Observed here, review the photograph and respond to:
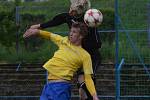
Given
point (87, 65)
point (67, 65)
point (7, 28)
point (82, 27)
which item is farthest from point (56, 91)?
point (7, 28)

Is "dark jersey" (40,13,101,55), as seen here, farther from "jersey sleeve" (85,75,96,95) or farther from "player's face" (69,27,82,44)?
"jersey sleeve" (85,75,96,95)

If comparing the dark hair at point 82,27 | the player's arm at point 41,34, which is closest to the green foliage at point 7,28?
the player's arm at point 41,34

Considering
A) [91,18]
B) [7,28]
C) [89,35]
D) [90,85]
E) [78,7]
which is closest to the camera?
[90,85]

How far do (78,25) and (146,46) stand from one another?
23.0ft

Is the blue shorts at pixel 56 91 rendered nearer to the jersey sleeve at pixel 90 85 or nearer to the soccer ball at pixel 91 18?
the jersey sleeve at pixel 90 85

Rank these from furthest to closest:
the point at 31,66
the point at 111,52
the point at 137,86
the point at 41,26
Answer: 1. the point at 31,66
2. the point at 111,52
3. the point at 137,86
4. the point at 41,26

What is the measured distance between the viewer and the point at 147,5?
51.4 feet

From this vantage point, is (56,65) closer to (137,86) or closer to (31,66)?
(137,86)

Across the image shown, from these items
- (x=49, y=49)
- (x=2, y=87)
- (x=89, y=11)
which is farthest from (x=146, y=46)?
(x=89, y=11)

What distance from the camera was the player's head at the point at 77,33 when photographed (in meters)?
8.18

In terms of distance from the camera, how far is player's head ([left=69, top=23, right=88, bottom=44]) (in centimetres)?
818

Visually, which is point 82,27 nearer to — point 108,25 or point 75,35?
point 75,35

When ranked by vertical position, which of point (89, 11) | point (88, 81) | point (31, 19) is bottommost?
point (31, 19)

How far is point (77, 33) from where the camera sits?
818 cm
